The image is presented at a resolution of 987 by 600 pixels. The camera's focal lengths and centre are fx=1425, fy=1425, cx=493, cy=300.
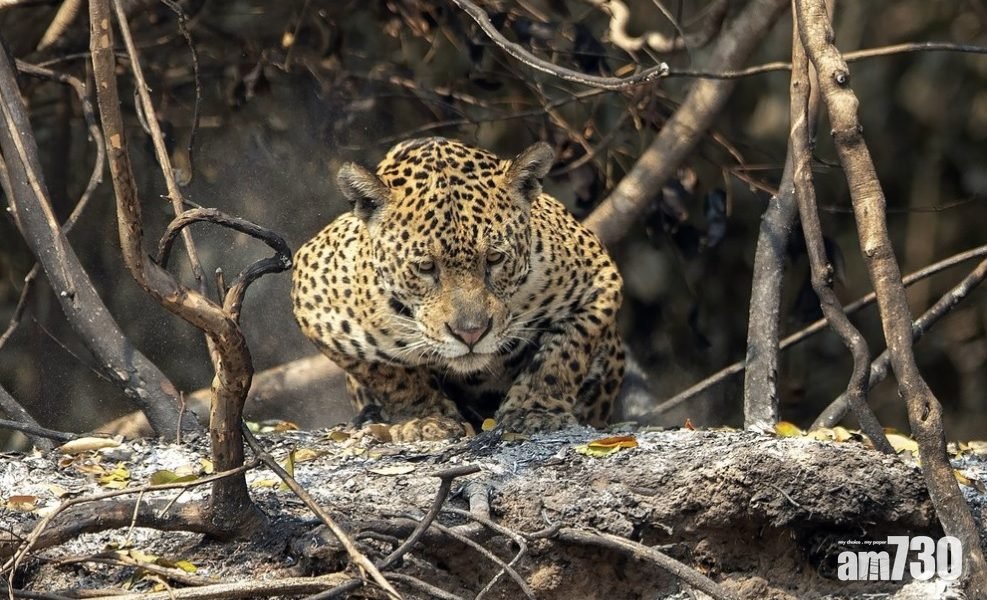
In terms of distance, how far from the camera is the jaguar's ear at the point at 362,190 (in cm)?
641

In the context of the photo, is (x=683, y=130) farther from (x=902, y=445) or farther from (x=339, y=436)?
(x=339, y=436)

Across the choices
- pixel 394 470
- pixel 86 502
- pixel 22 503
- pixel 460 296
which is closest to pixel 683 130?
pixel 460 296

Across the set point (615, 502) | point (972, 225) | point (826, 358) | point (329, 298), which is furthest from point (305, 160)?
point (615, 502)

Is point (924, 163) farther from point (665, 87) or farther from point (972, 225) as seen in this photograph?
point (665, 87)

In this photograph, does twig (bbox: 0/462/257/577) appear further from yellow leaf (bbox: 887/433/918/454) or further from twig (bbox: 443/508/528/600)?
yellow leaf (bbox: 887/433/918/454)

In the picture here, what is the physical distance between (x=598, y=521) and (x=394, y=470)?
855 millimetres

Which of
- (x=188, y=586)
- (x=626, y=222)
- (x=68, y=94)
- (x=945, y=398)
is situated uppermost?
(x=68, y=94)

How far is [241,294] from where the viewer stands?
160 inches

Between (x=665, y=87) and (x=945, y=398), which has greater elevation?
(x=665, y=87)

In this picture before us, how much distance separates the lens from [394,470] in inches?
208

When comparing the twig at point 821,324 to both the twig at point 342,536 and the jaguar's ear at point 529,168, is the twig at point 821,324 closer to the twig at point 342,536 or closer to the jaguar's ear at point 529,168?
the jaguar's ear at point 529,168

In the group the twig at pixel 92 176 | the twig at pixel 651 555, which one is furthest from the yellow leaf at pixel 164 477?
the twig at pixel 92 176

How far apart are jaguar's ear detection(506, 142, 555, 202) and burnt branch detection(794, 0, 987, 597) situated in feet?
5.16

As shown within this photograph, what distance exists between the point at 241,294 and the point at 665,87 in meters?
6.70
